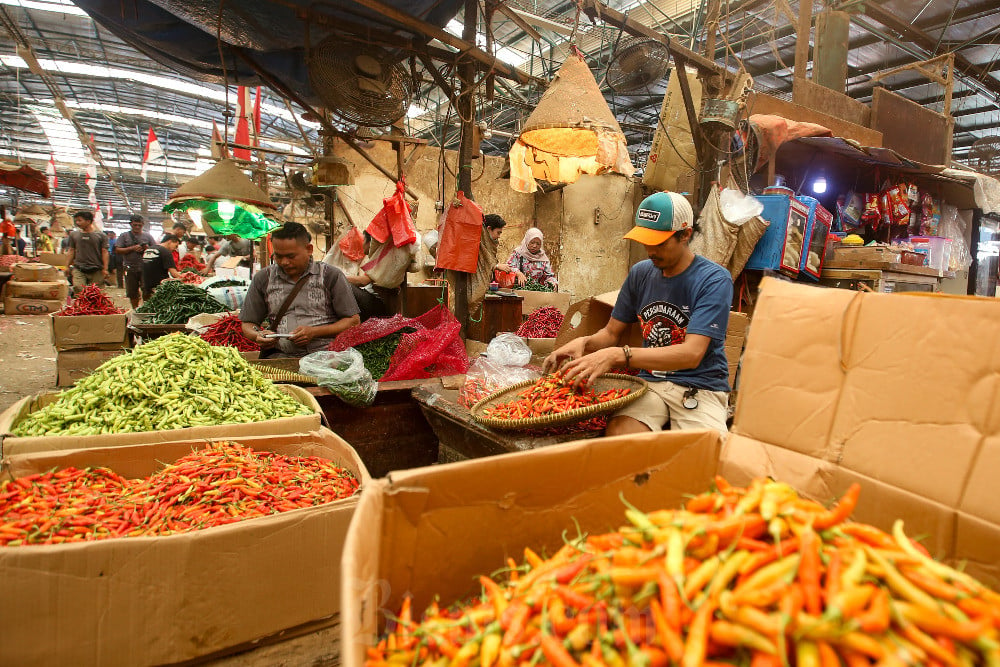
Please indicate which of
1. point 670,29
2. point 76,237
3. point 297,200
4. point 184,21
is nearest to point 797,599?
point 184,21

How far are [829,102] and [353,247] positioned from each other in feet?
24.5

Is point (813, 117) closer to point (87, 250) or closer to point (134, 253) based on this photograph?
point (134, 253)

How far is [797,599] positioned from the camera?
812mm

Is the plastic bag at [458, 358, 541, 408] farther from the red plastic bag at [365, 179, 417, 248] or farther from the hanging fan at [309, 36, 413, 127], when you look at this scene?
the hanging fan at [309, 36, 413, 127]

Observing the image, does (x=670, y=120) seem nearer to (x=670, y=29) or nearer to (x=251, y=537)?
(x=670, y=29)

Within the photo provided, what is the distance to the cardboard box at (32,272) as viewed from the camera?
13.1m

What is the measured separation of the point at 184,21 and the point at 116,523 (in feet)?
15.3

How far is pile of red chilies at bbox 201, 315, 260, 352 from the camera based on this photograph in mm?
4789

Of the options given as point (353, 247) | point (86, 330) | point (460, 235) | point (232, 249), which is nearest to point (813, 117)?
point (460, 235)

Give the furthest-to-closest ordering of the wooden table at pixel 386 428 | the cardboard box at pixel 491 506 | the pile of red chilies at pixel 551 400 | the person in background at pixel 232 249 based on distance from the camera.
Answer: the person in background at pixel 232 249, the wooden table at pixel 386 428, the pile of red chilies at pixel 551 400, the cardboard box at pixel 491 506

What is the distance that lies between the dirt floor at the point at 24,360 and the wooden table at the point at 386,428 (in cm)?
373

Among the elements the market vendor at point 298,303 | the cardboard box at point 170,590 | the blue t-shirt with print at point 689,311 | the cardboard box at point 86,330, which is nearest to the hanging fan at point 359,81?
the market vendor at point 298,303

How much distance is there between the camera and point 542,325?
6.39m

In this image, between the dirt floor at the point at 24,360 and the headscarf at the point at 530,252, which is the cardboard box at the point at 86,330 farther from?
the headscarf at the point at 530,252
